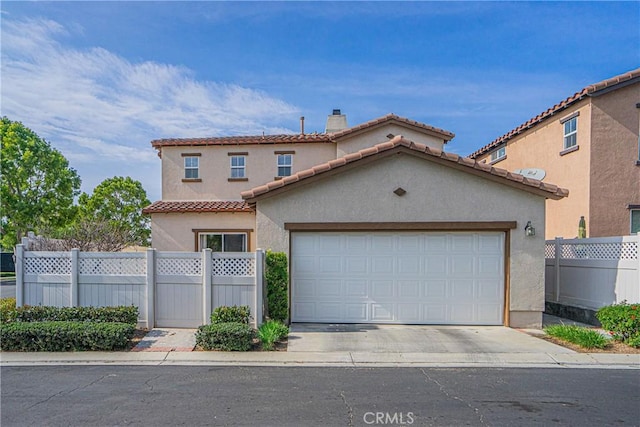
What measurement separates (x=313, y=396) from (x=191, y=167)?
1372cm

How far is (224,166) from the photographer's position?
17391 millimetres

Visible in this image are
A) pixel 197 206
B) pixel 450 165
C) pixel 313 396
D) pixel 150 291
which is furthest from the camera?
pixel 197 206

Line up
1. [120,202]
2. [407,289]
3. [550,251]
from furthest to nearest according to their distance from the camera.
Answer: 1. [120,202]
2. [550,251]
3. [407,289]

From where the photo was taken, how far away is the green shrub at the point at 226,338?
8.15 meters

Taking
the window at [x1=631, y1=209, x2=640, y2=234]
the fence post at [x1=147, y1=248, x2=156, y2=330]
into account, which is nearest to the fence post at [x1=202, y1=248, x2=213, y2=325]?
the fence post at [x1=147, y1=248, x2=156, y2=330]

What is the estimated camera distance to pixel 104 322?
28.6ft

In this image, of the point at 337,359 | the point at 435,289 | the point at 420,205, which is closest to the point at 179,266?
the point at 337,359

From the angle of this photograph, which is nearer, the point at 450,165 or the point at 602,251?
the point at 450,165

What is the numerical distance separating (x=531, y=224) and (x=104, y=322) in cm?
1054

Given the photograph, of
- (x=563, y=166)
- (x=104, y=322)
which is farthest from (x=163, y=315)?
(x=563, y=166)

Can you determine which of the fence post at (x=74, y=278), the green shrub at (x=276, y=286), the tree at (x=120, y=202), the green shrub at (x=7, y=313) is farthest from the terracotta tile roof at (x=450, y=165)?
the tree at (x=120, y=202)

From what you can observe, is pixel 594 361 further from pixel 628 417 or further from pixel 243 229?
pixel 243 229

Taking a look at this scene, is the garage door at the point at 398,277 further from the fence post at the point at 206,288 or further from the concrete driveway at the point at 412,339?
the fence post at the point at 206,288

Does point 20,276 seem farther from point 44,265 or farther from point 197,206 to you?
point 197,206
